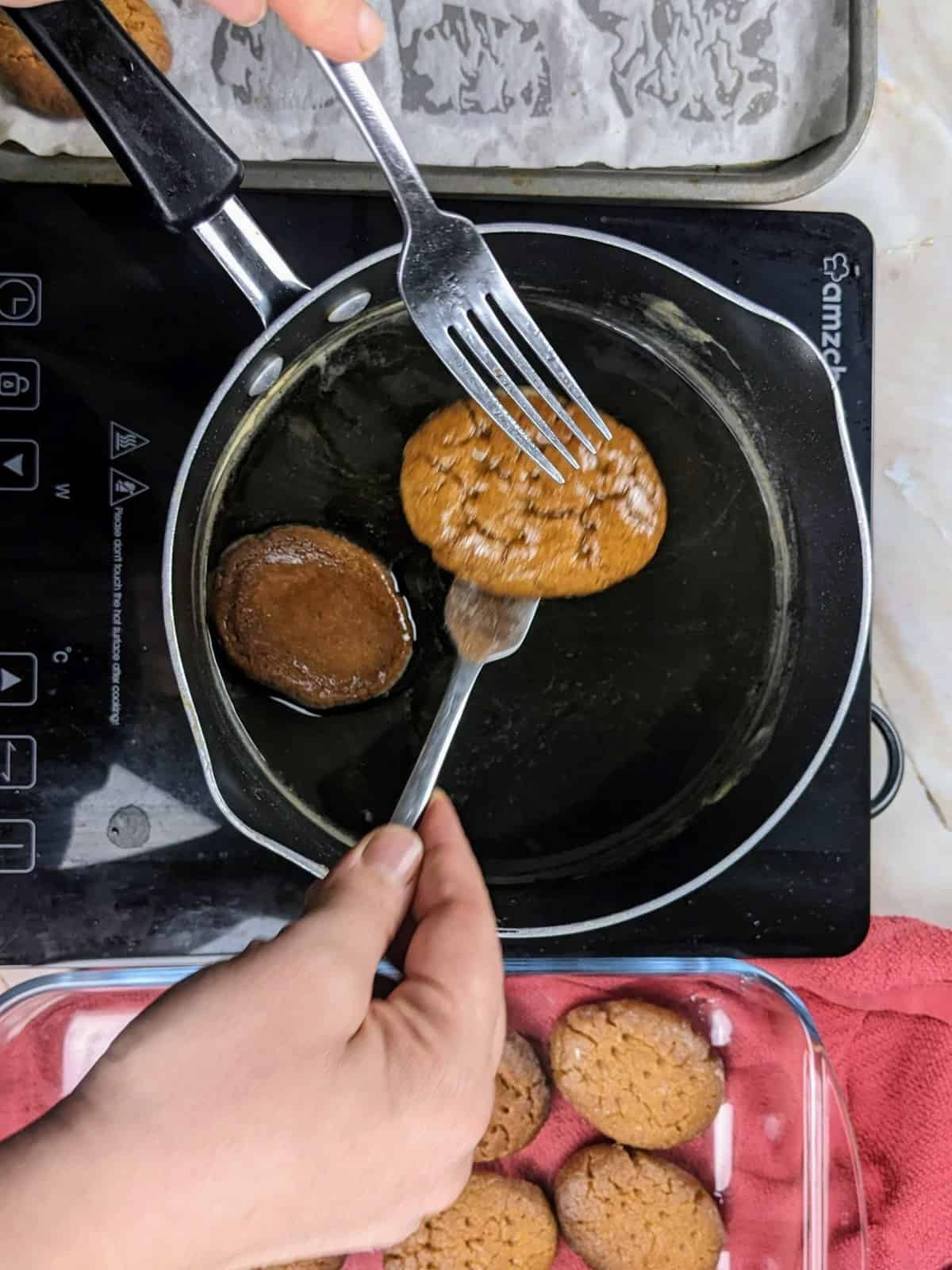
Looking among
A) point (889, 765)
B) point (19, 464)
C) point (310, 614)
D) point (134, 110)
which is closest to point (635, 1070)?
point (889, 765)

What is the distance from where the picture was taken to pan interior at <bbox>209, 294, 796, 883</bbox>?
2.63ft

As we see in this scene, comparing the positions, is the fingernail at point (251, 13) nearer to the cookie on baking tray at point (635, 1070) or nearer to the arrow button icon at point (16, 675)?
the arrow button icon at point (16, 675)

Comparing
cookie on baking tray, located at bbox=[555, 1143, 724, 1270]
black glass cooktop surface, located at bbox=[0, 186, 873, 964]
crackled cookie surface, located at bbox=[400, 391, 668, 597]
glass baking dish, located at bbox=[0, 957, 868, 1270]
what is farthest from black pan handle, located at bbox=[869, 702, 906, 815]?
cookie on baking tray, located at bbox=[555, 1143, 724, 1270]

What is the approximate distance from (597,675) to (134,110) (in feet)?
1.69

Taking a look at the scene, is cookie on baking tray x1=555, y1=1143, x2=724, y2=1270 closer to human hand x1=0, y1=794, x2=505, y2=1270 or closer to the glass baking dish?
the glass baking dish

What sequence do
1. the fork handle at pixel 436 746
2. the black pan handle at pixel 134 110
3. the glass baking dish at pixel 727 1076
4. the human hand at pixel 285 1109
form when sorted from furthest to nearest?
the glass baking dish at pixel 727 1076 < the fork handle at pixel 436 746 < the black pan handle at pixel 134 110 < the human hand at pixel 285 1109

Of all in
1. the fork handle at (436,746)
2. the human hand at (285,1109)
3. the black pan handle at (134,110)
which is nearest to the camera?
the human hand at (285,1109)

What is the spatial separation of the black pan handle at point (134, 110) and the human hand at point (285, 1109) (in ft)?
1.45

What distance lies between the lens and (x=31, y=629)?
0.79 metres

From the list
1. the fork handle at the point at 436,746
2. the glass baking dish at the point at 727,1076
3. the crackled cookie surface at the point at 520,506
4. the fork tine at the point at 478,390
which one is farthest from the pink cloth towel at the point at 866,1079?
the fork tine at the point at 478,390

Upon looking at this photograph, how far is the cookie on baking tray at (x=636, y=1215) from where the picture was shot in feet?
2.88

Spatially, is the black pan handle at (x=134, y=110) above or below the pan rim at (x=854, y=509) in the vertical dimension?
above

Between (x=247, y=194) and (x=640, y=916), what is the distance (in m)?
0.66

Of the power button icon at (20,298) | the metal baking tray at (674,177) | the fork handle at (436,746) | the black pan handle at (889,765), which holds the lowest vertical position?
the black pan handle at (889,765)
